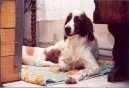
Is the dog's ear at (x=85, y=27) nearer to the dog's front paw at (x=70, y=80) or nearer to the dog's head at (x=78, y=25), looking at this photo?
the dog's head at (x=78, y=25)

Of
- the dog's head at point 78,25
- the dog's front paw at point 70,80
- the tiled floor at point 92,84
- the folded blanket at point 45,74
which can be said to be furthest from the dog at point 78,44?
the dog's front paw at point 70,80

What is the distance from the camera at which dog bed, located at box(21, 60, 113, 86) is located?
6.16 feet

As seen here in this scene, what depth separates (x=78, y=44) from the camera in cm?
232

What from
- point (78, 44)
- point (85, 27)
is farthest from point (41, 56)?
point (85, 27)

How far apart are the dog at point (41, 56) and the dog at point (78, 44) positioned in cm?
19

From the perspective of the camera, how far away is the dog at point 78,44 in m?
2.24

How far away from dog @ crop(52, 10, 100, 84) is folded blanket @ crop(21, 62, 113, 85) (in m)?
0.10

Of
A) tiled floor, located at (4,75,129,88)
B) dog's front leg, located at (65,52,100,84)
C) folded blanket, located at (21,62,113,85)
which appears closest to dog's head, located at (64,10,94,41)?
dog's front leg, located at (65,52,100,84)

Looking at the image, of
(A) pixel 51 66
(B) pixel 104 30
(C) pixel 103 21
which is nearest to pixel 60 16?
(B) pixel 104 30

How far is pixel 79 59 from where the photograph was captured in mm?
2320

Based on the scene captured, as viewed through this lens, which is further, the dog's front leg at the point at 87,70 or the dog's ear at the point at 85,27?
the dog's ear at the point at 85,27

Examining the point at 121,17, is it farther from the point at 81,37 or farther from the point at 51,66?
the point at 51,66

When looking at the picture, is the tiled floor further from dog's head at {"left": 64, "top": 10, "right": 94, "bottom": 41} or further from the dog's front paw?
Answer: dog's head at {"left": 64, "top": 10, "right": 94, "bottom": 41}

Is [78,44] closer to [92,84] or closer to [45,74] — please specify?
[45,74]
